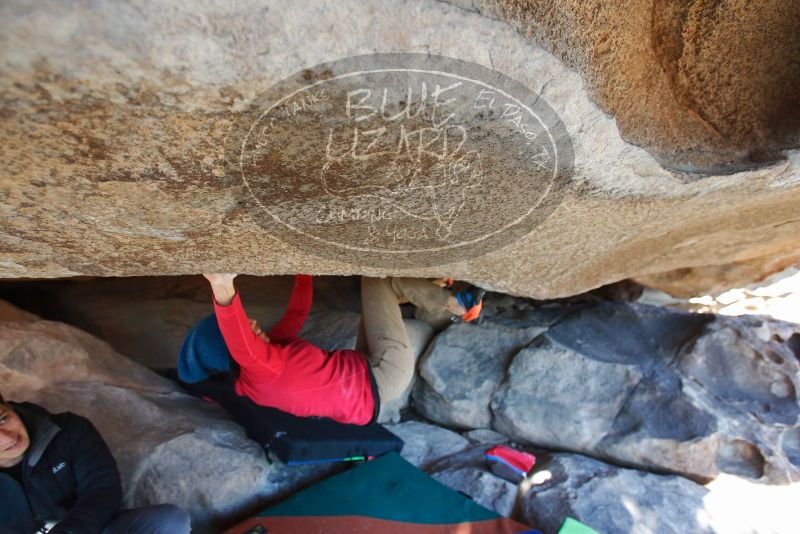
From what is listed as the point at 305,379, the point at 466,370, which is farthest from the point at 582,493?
the point at 305,379

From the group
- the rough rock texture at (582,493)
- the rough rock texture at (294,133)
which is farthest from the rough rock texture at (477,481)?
the rough rock texture at (294,133)

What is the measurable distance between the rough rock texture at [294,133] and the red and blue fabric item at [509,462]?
994mm

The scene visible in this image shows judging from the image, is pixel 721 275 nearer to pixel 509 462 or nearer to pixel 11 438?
pixel 509 462

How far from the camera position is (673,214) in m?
1.72

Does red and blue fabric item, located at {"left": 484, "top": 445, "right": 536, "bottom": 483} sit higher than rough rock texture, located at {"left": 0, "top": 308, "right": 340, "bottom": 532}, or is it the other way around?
rough rock texture, located at {"left": 0, "top": 308, "right": 340, "bottom": 532}

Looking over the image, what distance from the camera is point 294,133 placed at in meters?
0.96

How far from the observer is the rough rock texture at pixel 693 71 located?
1.08 metres

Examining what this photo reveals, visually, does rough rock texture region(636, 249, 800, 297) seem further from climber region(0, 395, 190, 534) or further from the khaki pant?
climber region(0, 395, 190, 534)

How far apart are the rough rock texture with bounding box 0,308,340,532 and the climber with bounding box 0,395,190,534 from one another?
0.25 metres

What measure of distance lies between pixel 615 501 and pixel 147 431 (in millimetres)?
1954

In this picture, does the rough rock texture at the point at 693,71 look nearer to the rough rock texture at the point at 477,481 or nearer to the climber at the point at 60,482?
the rough rock texture at the point at 477,481

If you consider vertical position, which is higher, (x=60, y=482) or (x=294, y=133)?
(x=294, y=133)

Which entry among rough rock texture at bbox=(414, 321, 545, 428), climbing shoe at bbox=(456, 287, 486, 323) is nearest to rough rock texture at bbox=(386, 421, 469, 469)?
rough rock texture at bbox=(414, 321, 545, 428)

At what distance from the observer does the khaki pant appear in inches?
90.0
